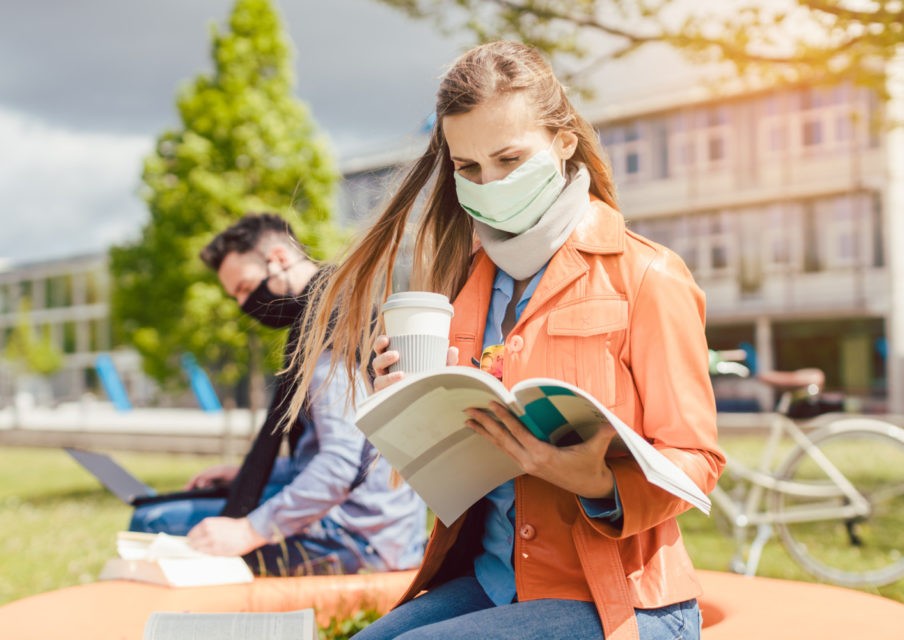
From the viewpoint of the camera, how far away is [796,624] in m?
2.28

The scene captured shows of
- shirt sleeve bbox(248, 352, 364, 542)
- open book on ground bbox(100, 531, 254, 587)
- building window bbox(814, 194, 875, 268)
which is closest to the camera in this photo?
open book on ground bbox(100, 531, 254, 587)

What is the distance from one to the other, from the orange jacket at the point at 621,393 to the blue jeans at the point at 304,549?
1809 mm

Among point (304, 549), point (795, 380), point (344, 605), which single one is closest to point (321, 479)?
point (304, 549)

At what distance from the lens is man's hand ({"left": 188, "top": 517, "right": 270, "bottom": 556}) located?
3.02 meters

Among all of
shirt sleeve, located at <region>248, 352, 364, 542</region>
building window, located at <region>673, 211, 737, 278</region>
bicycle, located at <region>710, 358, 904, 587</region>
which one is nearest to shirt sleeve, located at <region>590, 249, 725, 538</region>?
shirt sleeve, located at <region>248, 352, 364, 542</region>

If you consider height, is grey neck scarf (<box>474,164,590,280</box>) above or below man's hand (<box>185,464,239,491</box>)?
above

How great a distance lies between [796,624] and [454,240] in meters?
1.28

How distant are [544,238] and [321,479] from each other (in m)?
1.66

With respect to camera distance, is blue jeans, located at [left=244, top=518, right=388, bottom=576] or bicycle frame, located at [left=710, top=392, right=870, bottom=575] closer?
blue jeans, located at [left=244, top=518, right=388, bottom=576]

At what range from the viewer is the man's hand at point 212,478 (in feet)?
13.1

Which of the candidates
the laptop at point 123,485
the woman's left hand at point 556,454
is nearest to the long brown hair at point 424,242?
the woman's left hand at point 556,454

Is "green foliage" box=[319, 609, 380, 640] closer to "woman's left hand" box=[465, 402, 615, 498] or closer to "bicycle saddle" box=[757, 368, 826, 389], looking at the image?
"woman's left hand" box=[465, 402, 615, 498]

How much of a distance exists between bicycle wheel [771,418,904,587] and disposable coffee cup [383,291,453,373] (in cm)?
422

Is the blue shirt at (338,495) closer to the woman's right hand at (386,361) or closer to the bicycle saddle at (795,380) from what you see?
the woman's right hand at (386,361)
